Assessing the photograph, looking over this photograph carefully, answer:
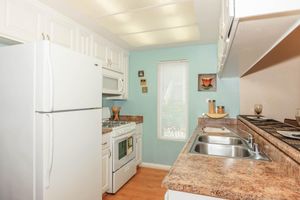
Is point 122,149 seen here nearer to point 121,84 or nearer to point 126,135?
point 126,135

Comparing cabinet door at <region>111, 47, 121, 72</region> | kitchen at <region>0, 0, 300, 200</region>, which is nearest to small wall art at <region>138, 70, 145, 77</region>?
kitchen at <region>0, 0, 300, 200</region>

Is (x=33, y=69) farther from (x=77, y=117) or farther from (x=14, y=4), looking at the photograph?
(x=14, y=4)

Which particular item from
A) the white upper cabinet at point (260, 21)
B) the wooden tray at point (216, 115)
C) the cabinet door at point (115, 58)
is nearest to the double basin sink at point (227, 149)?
the white upper cabinet at point (260, 21)

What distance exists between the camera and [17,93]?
4.94 feet

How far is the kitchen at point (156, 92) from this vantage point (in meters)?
0.91

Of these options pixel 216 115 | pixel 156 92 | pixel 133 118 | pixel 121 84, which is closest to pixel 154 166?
pixel 133 118

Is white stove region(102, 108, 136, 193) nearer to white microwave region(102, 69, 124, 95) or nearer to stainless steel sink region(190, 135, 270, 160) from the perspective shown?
white microwave region(102, 69, 124, 95)

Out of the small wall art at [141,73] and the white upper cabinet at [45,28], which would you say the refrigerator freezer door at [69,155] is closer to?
the white upper cabinet at [45,28]

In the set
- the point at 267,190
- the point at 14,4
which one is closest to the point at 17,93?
the point at 14,4

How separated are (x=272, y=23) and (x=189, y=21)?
157 cm

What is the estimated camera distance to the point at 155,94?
11.4 ft

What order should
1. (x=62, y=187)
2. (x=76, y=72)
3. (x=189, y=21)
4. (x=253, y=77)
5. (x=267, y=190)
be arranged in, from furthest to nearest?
1. (x=253, y=77)
2. (x=189, y=21)
3. (x=76, y=72)
4. (x=62, y=187)
5. (x=267, y=190)

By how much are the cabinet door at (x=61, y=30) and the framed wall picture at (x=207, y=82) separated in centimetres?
208

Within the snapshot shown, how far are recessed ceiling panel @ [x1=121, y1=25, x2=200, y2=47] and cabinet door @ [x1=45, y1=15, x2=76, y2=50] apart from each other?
855 mm
